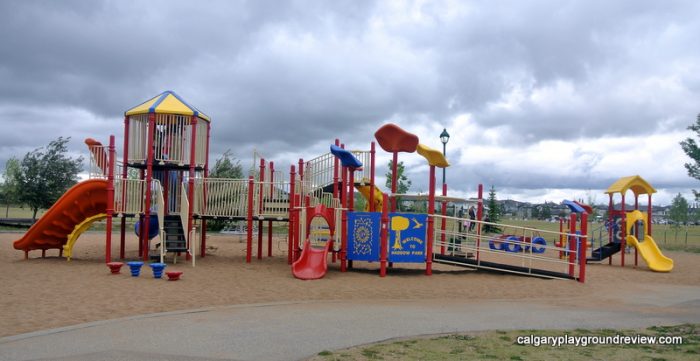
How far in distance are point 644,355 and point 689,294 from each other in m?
8.89

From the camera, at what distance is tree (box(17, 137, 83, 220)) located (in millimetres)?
37125

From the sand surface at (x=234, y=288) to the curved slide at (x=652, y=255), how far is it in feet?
5.00

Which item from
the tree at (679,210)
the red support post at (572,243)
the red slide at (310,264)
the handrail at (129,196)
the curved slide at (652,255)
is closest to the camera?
the red slide at (310,264)

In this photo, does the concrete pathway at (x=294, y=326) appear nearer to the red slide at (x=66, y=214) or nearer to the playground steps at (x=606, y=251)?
the red slide at (x=66, y=214)

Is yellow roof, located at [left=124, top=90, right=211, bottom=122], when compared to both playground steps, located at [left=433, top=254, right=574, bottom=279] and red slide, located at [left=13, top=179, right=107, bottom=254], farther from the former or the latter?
playground steps, located at [left=433, top=254, right=574, bottom=279]

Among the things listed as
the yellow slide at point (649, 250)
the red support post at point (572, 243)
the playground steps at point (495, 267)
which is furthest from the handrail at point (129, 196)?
the yellow slide at point (649, 250)

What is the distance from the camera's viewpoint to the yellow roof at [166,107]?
19.0 m

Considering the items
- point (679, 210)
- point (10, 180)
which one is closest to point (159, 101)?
point (10, 180)

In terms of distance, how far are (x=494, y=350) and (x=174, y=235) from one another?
13466mm

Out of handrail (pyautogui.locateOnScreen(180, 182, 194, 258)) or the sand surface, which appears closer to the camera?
the sand surface

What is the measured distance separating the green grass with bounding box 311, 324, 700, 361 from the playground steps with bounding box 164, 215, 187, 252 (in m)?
11.9

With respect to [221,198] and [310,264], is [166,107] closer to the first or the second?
[221,198]

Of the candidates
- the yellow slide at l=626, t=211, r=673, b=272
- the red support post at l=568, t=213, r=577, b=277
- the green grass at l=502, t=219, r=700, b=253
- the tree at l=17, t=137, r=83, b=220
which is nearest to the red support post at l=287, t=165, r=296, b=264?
the red support post at l=568, t=213, r=577, b=277

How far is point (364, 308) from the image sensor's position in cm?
1081
